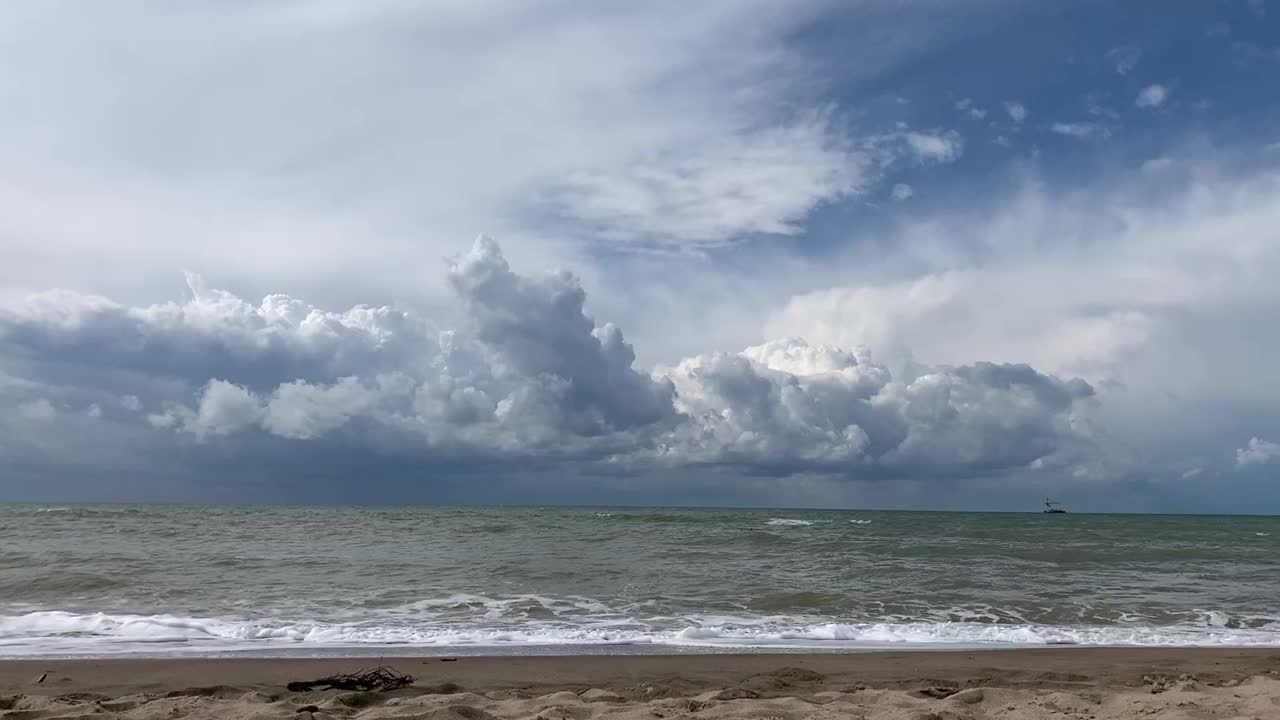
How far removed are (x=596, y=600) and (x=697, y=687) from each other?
6.79m

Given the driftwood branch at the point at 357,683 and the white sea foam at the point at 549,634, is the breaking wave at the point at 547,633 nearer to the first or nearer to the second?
the white sea foam at the point at 549,634

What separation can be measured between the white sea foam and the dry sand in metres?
0.97

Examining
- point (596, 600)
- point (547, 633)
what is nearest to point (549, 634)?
point (547, 633)

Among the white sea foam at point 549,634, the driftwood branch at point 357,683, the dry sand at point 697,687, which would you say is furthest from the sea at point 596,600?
the driftwood branch at point 357,683

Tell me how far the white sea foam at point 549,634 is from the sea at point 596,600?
0.05 meters

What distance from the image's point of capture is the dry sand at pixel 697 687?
6.07m

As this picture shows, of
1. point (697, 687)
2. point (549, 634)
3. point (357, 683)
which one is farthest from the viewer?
point (549, 634)

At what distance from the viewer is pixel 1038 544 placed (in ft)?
96.2

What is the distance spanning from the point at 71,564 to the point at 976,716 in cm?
1952

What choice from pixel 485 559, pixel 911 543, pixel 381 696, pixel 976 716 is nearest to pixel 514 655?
pixel 381 696

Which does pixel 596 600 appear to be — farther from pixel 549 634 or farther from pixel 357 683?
pixel 357 683

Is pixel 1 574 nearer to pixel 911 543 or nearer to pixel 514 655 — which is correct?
pixel 514 655

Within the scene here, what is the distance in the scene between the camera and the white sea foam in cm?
984

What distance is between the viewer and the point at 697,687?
24.1ft
